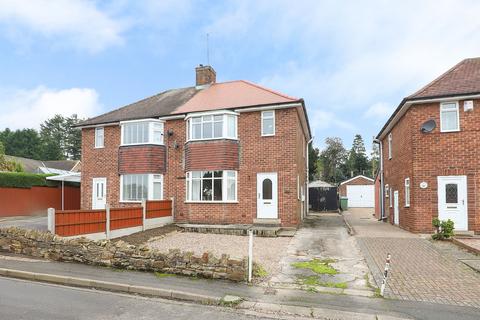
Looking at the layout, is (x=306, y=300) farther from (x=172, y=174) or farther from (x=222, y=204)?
(x=172, y=174)

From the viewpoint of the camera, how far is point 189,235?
15086 mm

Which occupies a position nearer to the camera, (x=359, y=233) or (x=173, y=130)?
(x=359, y=233)

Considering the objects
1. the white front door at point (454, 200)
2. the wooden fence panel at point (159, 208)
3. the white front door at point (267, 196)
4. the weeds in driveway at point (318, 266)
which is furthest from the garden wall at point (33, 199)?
the white front door at point (454, 200)

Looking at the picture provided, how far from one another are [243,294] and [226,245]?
18.1 ft

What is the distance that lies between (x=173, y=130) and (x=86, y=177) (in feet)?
20.4

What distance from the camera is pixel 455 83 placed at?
1514 cm

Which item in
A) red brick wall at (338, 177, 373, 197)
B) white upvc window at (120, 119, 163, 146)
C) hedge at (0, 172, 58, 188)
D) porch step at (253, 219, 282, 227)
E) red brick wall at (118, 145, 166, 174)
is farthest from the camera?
red brick wall at (338, 177, 373, 197)

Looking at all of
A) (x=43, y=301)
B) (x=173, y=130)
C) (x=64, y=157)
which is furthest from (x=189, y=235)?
(x=64, y=157)

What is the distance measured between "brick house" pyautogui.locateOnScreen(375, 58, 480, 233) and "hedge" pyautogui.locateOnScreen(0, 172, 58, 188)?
22.8 meters

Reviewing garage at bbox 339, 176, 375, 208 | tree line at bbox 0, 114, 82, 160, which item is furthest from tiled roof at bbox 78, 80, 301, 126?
tree line at bbox 0, 114, 82, 160

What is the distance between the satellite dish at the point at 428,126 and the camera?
1487cm

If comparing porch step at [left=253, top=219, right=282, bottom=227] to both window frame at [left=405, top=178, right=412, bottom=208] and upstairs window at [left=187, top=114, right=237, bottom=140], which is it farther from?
window frame at [left=405, top=178, right=412, bottom=208]

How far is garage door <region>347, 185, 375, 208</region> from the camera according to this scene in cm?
4225

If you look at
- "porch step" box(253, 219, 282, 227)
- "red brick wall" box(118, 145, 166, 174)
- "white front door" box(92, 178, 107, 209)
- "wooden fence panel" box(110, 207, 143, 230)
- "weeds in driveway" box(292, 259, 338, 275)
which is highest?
"red brick wall" box(118, 145, 166, 174)
